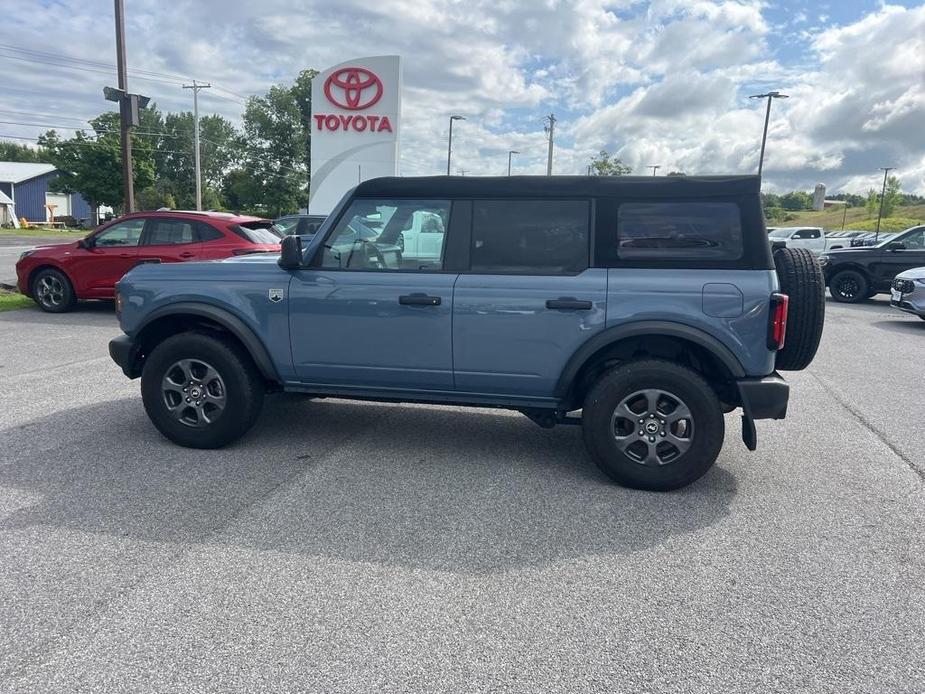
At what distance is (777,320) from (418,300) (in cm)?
215

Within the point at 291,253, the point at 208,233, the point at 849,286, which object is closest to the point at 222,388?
the point at 291,253

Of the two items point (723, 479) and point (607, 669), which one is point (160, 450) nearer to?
point (607, 669)

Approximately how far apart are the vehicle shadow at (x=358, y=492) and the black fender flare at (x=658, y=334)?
0.81 meters

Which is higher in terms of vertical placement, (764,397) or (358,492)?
(764,397)

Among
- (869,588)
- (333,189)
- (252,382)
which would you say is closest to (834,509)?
(869,588)

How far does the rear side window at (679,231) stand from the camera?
4.13 metres

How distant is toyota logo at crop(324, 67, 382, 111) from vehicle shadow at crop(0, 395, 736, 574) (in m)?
20.2

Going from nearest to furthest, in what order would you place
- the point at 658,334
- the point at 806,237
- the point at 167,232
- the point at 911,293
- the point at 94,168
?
the point at 658,334 → the point at 167,232 → the point at 911,293 → the point at 806,237 → the point at 94,168

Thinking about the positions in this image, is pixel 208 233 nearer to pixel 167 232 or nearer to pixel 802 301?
pixel 167 232

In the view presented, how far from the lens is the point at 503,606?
116 inches

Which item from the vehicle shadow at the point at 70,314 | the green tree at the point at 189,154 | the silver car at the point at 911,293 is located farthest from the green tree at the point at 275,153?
the silver car at the point at 911,293

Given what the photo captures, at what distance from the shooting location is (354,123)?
23906 millimetres

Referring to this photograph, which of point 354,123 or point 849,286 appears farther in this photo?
point 354,123

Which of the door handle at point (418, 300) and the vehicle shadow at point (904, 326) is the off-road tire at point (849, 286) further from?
the door handle at point (418, 300)
